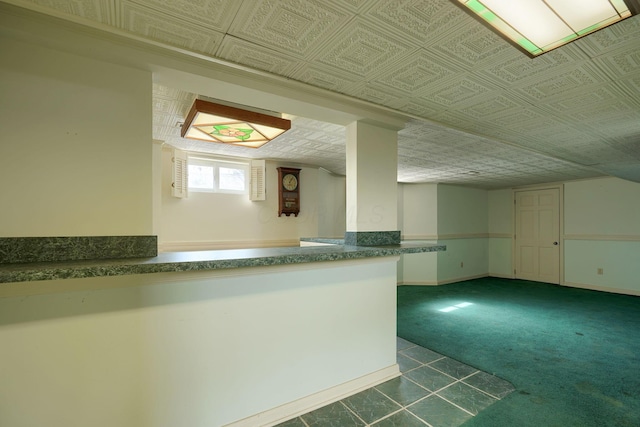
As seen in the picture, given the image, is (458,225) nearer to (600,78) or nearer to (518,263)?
(518,263)

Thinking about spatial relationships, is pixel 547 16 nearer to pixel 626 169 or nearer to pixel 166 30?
pixel 166 30

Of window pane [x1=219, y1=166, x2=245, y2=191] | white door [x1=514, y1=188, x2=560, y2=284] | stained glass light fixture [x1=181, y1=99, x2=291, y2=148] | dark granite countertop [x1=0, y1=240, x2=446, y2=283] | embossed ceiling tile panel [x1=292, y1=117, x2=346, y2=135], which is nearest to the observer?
Result: dark granite countertop [x1=0, y1=240, x2=446, y2=283]

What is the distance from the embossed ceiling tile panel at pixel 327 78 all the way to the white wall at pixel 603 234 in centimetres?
671

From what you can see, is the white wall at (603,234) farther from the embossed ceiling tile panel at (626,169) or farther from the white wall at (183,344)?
the white wall at (183,344)

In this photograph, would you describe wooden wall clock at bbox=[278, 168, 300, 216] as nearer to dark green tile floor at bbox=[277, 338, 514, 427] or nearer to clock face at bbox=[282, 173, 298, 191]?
clock face at bbox=[282, 173, 298, 191]

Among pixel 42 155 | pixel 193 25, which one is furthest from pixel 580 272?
pixel 42 155

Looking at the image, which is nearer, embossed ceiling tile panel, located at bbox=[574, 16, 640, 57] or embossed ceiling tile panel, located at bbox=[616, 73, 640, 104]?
embossed ceiling tile panel, located at bbox=[574, 16, 640, 57]

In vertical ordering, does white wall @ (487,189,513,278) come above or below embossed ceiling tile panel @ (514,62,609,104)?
below

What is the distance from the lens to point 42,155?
1.34m

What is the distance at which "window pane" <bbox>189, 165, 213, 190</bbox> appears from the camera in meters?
3.97

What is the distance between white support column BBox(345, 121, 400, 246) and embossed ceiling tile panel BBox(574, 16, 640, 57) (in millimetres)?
1308

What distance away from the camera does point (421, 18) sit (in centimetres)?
123

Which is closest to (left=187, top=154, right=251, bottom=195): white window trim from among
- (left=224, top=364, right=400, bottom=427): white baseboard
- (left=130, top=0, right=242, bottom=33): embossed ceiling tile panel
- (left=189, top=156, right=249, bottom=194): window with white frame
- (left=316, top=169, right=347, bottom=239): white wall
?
(left=189, top=156, right=249, bottom=194): window with white frame

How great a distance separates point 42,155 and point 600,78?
307 cm
